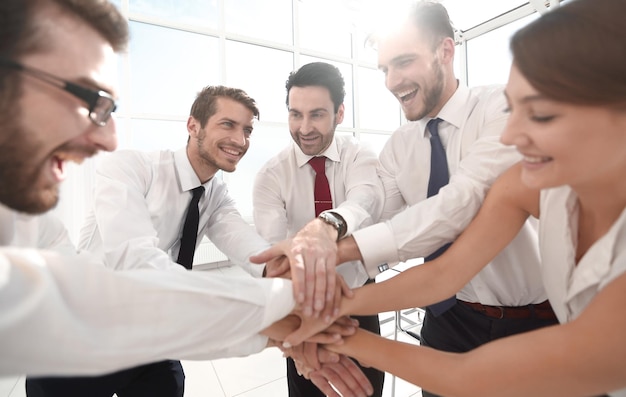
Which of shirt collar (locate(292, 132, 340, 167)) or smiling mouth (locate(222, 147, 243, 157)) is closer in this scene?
shirt collar (locate(292, 132, 340, 167))

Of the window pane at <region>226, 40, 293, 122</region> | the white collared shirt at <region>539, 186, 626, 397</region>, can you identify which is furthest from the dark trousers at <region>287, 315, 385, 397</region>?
the window pane at <region>226, 40, 293, 122</region>

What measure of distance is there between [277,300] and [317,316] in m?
0.19

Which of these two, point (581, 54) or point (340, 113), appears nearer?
point (581, 54)

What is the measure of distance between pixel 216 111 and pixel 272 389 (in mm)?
1970

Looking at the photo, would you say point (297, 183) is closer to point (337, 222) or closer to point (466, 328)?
point (337, 222)

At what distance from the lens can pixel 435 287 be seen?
1.01 metres

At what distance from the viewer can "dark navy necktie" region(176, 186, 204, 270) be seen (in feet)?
5.62

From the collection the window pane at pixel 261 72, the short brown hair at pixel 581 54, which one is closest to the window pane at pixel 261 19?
the window pane at pixel 261 72

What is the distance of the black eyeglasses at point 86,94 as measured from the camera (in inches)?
25.6

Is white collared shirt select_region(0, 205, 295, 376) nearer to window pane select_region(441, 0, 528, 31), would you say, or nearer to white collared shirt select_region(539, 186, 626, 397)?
white collared shirt select_region(539, 186, 626, 397)

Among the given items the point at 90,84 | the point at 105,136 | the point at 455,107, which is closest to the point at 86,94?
the point at 90,84

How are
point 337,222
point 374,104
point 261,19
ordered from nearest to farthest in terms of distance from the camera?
point 337,222, point 261,19, point 374,104

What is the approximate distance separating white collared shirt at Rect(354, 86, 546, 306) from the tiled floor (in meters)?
1.37

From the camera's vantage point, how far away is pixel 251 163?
5309 mm
